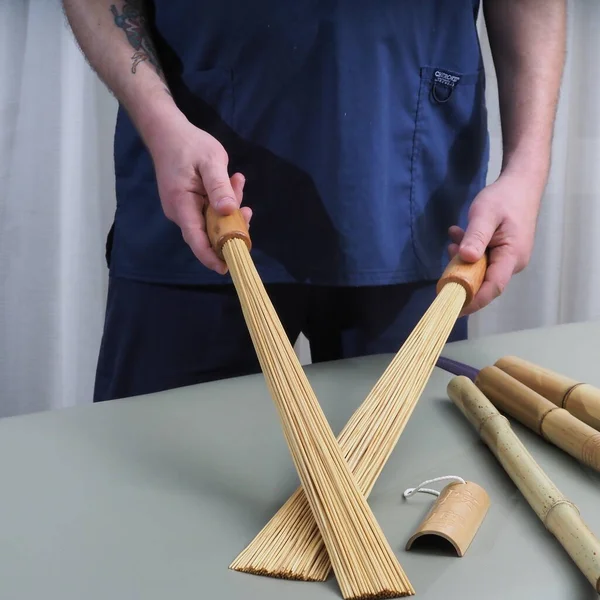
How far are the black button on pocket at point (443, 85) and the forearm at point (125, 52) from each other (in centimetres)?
36

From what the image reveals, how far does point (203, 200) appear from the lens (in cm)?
76

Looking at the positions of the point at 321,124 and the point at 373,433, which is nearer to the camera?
the point at 373,433

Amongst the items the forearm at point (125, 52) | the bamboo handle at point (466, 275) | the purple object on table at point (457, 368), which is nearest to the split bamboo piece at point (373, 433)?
the bamboo handle at point (466, 275)

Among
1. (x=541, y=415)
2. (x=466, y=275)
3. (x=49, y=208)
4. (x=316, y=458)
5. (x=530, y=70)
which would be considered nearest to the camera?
(x=316, y=458)

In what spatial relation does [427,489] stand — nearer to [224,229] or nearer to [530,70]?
Result: [224,229]

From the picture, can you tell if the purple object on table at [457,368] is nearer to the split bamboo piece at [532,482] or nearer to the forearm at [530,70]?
the split bamboo piece at [532,482]

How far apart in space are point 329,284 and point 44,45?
3.16ft

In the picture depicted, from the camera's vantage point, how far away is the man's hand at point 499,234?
0.78 m

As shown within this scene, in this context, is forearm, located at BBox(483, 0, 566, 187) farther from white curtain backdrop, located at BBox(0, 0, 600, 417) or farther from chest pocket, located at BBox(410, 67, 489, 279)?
white curtain backdrop, located at BBox(0, 0, 600, 417)

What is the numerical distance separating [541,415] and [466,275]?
183 mm

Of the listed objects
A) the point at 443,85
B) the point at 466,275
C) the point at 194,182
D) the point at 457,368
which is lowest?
the point at 457,368

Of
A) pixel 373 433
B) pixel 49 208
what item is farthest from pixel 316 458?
pixel 49 208

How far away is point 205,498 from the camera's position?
542mm

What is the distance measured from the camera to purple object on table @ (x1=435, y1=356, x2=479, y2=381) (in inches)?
32.6
